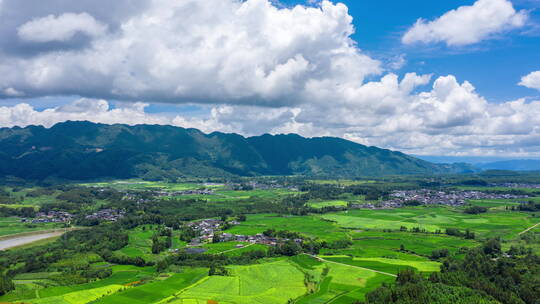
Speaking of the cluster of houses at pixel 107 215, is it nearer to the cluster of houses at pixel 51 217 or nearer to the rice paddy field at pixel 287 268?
the cluster of houses at pixel 51 217

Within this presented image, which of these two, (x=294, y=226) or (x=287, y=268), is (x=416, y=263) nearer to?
(x=287, y=268)

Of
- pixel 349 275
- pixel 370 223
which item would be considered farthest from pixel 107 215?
pixel 349 275

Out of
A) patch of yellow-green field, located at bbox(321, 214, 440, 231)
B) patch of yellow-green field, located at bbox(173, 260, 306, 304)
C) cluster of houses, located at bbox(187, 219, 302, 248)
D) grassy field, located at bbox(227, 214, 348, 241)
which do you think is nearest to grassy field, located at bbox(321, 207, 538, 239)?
patch of yellow-green field, located at bbox(321, 214, 440, 231)

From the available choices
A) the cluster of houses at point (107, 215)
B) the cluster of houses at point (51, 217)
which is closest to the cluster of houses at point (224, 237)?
the cluster of houses at point (107, 215)

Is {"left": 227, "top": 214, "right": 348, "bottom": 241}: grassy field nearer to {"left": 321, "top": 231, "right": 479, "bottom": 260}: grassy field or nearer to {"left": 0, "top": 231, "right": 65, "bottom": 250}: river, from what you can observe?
{"left": 321, "top": 231, "right": 479, "bottom": 260}: grassy field

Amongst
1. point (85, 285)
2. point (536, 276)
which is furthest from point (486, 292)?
point (85, 285)

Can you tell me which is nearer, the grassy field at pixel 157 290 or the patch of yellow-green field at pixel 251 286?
the grassy field at pixel 157 290

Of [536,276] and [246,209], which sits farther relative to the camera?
[246,209]

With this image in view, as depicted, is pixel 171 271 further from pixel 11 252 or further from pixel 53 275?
pixel 11 252
